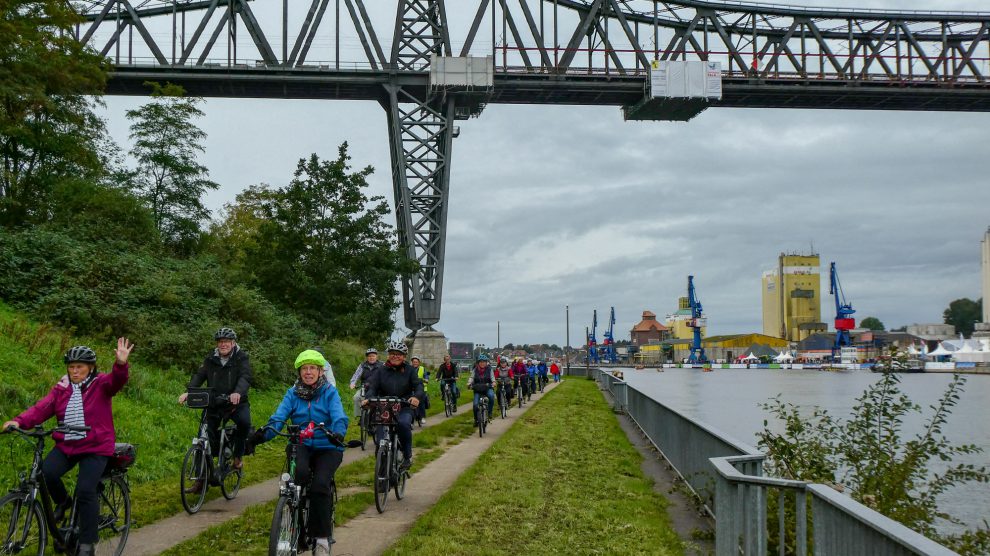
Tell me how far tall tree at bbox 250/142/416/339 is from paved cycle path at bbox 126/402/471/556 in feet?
63.1

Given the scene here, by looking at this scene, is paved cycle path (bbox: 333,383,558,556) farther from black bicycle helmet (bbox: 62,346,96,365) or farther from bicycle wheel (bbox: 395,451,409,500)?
black bicycle helmet (bbox: 62,346,96,365)

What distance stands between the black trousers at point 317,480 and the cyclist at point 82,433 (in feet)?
4.97

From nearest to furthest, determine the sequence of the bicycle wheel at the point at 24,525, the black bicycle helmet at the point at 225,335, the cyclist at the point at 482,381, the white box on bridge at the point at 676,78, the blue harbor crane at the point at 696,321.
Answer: the bicycle wheel at the point at 24,525
the black bicycle helmet at the point at 225,335
the cyclist at the point at 482,381
the white box on bridge at the point at 676,78
the blue harbor crane at the point at 696,321

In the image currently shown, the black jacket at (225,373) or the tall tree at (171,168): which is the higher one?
the tall tree at (171,168)

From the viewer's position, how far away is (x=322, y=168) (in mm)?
32594

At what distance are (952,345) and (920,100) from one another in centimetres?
10614

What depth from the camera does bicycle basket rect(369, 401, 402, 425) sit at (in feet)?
37.0

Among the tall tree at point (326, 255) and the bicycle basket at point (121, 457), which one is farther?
the tall tree at point (326, 255)

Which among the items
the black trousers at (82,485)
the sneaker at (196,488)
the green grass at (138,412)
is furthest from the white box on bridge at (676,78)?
the black trousers at (82,485)

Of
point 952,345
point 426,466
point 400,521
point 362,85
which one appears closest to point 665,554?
point 400,521

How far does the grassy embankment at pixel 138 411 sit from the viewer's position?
11305 millimetres

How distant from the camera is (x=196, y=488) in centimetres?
1019

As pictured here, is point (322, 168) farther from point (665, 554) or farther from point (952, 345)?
point (952, 345)

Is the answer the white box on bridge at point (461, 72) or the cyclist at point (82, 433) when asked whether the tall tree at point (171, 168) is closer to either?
the white box on bridge at point (461, 72)
